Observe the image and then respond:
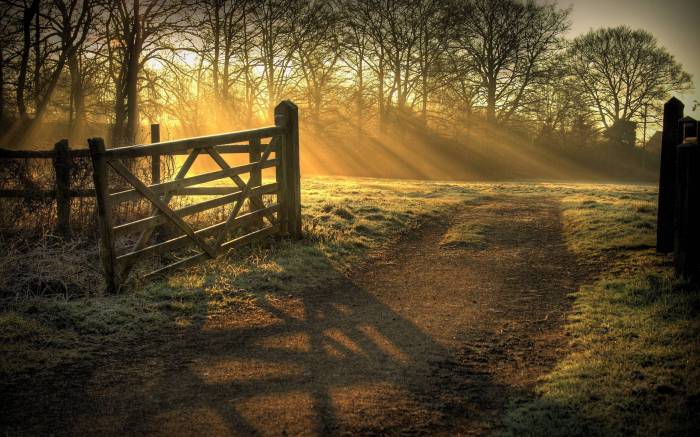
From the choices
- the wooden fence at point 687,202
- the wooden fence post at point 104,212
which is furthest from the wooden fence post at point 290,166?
the wooden fence at point 687,202

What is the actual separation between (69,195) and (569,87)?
3869 centimetres

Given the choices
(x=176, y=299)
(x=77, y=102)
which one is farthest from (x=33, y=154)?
(x=77, y=102)

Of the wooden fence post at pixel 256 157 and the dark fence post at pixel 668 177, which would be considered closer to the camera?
the dark fence post at pixel 668 177

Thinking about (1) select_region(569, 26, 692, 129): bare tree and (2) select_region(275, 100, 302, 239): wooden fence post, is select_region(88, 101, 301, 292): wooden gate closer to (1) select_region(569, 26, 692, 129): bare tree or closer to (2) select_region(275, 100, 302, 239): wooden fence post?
(2) select_region(275, 100, 302, 239): wooden fence post

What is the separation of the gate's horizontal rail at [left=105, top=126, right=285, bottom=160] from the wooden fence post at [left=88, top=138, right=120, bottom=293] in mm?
120

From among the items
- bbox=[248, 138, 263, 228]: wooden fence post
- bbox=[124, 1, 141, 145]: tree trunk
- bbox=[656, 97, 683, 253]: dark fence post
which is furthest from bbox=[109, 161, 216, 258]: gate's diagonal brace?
bbox=[124, 1, 141, 145]: tree trunk

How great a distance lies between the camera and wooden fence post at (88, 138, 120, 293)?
237 inches

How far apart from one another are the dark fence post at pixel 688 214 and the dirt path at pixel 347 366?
4.24 ft

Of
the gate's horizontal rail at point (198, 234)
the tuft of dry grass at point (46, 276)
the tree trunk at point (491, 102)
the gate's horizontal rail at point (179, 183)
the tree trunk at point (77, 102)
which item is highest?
the tree trunk at point (491, 102)

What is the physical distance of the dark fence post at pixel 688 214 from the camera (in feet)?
20.9

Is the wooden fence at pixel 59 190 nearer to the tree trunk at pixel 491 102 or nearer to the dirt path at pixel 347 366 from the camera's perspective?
the dirt path at pixel 347 366

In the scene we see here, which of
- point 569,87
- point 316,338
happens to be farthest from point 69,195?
point 569,87

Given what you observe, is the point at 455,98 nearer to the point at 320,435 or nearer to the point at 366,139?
the point at 366,139

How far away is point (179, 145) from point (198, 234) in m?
1.27
